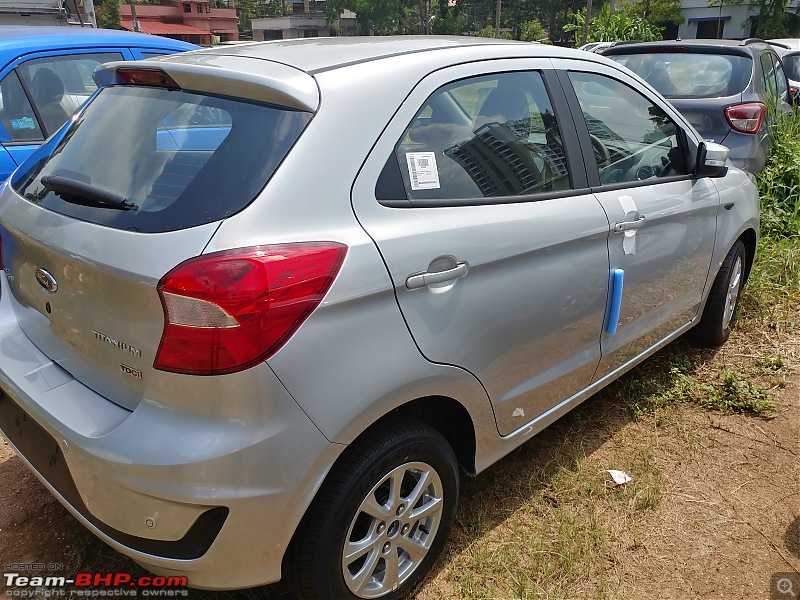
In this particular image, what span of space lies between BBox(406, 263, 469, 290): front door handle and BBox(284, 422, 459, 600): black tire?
431mm

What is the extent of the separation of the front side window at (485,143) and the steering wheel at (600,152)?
217mm

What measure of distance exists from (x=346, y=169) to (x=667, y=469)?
2059 mm

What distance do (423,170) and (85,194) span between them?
39.4 inches

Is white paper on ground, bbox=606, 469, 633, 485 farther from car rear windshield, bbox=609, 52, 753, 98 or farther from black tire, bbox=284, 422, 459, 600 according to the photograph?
car rear windshield, bbox=609, 52, 753, 98

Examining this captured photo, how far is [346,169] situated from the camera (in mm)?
1827

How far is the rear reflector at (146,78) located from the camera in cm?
206

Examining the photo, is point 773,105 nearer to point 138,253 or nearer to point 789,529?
point 789,529

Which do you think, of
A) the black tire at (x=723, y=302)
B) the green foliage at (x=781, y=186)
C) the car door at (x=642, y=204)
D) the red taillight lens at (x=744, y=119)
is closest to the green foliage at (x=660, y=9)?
the green foliage at (x=781, y=186)

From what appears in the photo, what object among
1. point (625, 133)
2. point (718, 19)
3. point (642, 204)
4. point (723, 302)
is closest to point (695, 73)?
point (723, 302)

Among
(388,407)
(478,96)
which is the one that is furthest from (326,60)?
(388,407)

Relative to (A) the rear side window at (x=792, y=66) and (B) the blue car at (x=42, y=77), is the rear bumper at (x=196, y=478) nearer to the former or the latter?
(B) the blue car at (x=42, y=77)

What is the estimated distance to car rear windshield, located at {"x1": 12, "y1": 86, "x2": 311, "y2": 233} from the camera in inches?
68.1

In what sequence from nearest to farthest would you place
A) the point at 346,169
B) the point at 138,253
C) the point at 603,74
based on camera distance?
the point at 138,253
the point at 346,169
the point at 603,74

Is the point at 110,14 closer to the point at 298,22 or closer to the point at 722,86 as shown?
the point at 298,22
